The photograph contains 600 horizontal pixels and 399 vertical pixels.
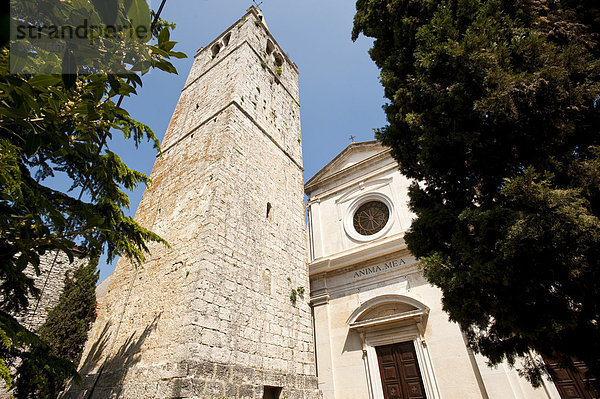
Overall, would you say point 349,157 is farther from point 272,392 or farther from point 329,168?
point 272,392

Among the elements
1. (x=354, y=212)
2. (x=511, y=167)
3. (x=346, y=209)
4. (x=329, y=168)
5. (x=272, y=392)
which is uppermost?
(x=329, y=168)

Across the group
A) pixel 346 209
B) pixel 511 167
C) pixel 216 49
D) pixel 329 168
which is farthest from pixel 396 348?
pixel 216 49

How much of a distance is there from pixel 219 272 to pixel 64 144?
393 cm

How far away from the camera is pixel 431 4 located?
4.81m

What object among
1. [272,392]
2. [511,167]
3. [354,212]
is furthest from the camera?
[354,212]

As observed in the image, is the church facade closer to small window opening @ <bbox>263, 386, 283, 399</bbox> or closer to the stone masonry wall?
small window opening @ <bbox>263, 386, 283, 399</bbox>

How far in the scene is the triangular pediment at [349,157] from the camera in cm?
1309

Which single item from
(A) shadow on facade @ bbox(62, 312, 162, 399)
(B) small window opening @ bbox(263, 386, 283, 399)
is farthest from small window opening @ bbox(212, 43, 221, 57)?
(B) small window opening @ bbox(263, 386, 283, 399)

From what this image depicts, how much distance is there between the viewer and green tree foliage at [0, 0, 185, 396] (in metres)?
1.41

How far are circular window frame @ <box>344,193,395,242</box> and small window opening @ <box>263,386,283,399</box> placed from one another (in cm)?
668

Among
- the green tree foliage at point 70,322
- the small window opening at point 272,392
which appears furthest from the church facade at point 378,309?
the green tree foliage at point 70,322

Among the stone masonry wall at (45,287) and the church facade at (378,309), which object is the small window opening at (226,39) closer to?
the church facade at (378,309)

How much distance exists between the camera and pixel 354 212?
12430mm

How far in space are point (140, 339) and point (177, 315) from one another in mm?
1123
